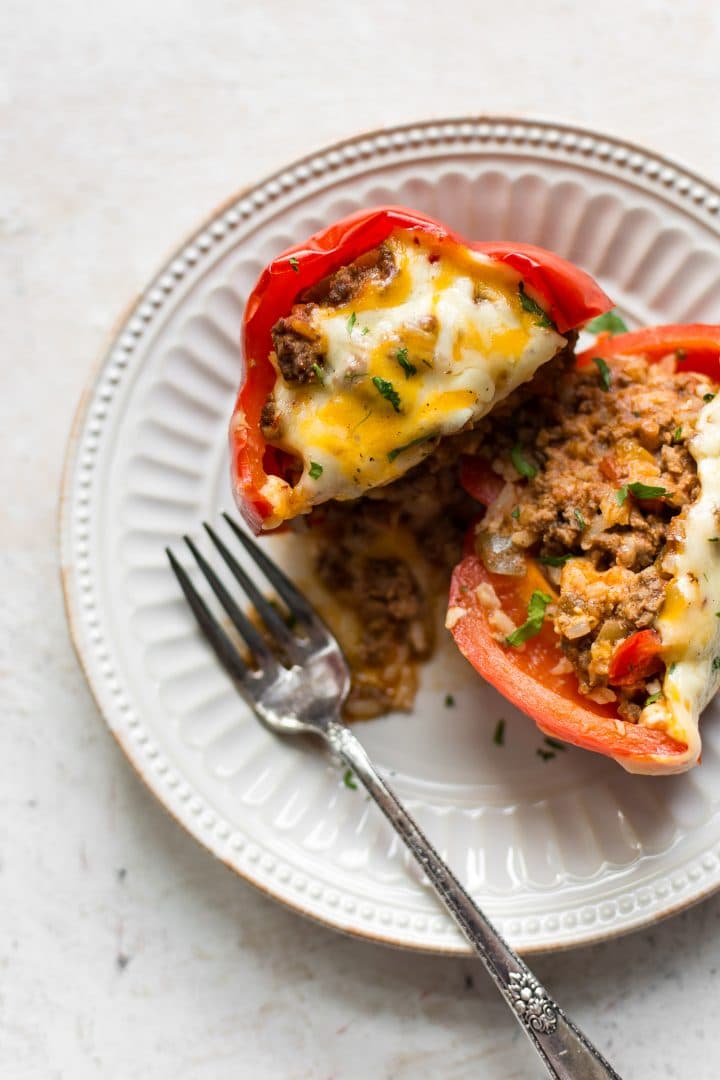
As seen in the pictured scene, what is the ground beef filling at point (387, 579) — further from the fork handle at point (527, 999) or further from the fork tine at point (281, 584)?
the fork handle at point (527, 999)

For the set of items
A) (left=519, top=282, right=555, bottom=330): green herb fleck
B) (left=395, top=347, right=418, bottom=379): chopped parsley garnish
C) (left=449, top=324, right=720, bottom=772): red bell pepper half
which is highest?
(left=519, top=282, right=555, bottom=330): green herb fleck

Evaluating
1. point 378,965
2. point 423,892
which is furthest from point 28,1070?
point 423,892

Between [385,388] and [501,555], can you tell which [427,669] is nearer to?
[501,555]

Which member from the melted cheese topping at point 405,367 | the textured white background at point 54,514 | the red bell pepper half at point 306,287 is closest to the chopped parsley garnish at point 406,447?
the melted cheese topping at point 405,367

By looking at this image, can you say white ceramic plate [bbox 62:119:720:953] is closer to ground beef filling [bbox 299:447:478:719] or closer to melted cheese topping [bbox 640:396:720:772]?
ground beef filling [bbox 299:447:478:719]

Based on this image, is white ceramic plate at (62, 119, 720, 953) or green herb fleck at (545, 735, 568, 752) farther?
green herb fleck at (545, 735, 568, 752)

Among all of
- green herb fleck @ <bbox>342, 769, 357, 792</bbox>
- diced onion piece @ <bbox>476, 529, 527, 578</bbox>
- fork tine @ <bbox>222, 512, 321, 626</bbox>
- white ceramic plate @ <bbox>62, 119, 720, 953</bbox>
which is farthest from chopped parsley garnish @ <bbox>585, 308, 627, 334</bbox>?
green herb fleck @ <bbox>342, 769, 357, 792</bbox>

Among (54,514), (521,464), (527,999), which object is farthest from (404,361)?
(527,999)
